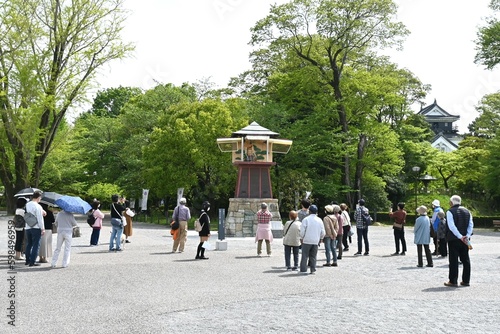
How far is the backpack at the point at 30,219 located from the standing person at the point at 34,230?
47 mm

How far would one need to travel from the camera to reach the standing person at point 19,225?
1357 centimetres

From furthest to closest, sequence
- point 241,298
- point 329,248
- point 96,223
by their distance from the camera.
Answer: point 96,223
point 329,248
point 241,298

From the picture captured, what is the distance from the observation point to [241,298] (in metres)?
9.19

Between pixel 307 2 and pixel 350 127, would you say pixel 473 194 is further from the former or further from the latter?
pixel 307 2

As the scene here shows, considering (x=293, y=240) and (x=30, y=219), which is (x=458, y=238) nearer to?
(x=293, y=240)

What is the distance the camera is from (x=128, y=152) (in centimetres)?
4416

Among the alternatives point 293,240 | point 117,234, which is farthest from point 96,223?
point 293,240

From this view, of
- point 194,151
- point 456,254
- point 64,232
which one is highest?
point 194,151

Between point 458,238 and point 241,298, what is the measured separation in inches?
170

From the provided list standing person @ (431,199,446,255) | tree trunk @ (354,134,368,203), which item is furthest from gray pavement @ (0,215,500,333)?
tree trunk @ (354,134,368,203)

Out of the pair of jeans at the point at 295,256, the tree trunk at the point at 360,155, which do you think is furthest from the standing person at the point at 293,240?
the tree trunk at the point at 360,155

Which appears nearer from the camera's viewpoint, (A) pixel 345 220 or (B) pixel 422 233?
(B) pixel 422 233

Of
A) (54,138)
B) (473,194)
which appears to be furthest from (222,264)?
(473,194)

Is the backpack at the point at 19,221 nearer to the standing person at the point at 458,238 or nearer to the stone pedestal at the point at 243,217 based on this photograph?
the standing person at the point at 458,238
